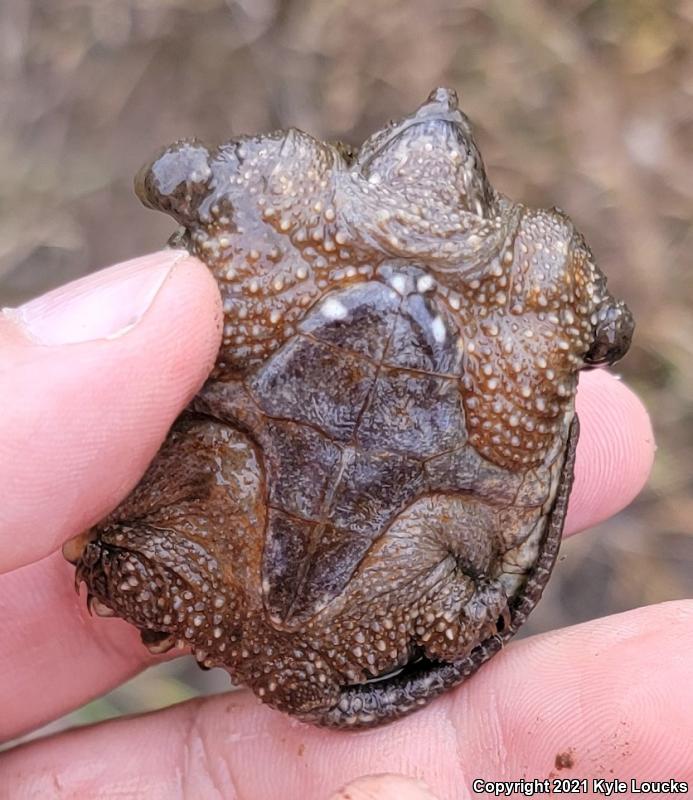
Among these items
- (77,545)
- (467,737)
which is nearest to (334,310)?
(77,545)

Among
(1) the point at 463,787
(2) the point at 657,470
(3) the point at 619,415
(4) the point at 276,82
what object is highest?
(4) the point at 276,82

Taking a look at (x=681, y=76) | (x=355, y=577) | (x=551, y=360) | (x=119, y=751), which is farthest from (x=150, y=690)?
(x=681, y=76)

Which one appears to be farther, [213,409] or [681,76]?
[681,76]

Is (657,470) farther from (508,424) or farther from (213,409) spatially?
(213,409)

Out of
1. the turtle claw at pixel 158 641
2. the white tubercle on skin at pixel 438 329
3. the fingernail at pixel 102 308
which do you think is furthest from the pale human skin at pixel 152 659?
the white tubercle on skin at pixel 438 329

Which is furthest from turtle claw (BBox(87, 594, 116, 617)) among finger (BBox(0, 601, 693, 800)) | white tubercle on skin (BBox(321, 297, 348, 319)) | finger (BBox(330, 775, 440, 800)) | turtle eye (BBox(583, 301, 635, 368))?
turtle eye (BBox(583, 301, 635, 368))

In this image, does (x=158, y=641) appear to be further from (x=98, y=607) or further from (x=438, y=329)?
(x=438, y=329)

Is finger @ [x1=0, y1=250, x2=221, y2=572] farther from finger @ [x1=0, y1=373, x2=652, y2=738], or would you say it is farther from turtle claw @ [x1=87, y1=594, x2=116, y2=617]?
finger @ [x1=0, y1=373, x2=652, y2=738]
